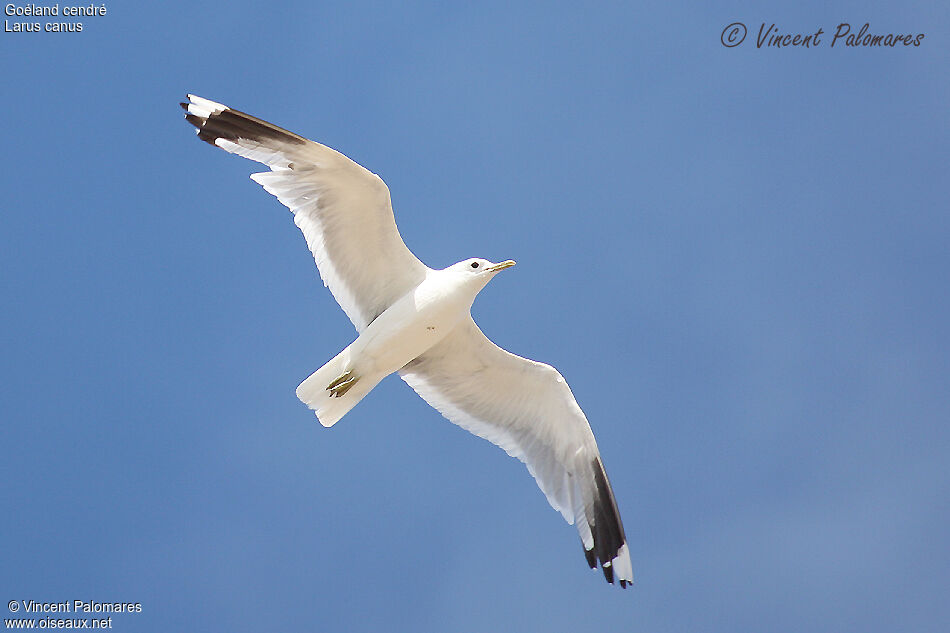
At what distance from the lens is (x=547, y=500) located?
9492mm

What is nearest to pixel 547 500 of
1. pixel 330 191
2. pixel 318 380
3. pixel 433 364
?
pixel 433 364

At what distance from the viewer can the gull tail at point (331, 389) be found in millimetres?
8820

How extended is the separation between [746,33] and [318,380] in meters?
4.14

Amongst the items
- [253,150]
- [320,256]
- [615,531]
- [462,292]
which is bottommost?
[615,531]

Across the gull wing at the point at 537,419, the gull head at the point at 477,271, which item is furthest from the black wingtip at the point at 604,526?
the gull head at the point at 477,271

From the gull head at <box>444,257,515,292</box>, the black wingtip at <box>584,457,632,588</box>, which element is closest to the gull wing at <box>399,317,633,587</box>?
the black wingtip at <box>584,457,632,588</box>

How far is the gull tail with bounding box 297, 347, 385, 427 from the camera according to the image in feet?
28.9

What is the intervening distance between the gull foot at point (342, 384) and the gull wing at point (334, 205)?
20.8 inches

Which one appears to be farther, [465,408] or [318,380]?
[465,408]

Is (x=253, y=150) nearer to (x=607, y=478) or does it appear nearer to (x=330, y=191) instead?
(x=330, y=191)

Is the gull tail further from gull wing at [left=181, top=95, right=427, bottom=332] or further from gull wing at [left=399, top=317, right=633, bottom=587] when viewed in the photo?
gull wing at [left=399, top=317, right=633, bottom=587]

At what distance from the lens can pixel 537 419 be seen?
376 inches

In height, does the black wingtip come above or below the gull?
below

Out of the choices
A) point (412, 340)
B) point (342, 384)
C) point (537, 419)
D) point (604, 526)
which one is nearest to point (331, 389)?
point (342, 384)
